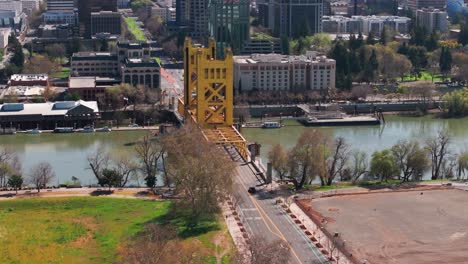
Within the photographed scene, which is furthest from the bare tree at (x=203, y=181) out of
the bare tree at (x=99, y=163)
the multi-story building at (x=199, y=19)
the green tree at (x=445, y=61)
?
the multi-story building at (x=199, y=19)

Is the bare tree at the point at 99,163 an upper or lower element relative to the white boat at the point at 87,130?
upper

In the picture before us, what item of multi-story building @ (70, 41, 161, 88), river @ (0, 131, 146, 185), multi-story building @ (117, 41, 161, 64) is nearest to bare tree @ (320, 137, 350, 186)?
river @ (0, 131, 146, 185)

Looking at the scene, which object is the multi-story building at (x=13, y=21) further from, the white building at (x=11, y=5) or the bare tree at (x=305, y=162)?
the bare tree at (x=305, y=162)

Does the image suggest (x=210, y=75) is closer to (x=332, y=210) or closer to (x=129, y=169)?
(x=129, y=169)

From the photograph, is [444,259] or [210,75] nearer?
[444,259]

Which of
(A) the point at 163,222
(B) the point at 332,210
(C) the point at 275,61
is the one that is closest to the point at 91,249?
(A) the point at 163,222

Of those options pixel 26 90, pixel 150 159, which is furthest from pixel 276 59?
pixel 150 159
